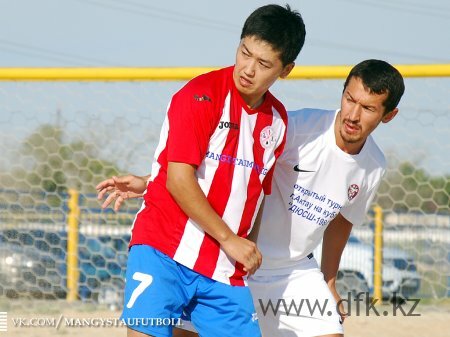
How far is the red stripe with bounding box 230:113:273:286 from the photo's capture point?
3631mm

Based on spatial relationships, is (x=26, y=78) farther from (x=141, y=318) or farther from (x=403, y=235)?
(x=141, y=318)

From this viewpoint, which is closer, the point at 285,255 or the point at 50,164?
the point at 285,255

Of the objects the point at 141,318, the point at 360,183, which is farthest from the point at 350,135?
the point at 141,318

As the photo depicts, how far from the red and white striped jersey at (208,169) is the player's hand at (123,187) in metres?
0.32

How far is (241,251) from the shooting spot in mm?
3494

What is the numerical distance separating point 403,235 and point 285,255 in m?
2.92

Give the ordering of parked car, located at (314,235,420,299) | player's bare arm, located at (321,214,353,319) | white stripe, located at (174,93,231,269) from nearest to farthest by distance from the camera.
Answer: white stripe, located at (174,93,231,269) < player's bare arm, located at (321,214,353,319) < parked car, located at (314,235,420,299)

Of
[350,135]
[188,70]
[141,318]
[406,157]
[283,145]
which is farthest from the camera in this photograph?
[406,157]

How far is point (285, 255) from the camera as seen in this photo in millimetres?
4320

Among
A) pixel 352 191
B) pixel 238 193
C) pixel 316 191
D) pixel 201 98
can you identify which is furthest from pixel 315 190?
pixel 201 98

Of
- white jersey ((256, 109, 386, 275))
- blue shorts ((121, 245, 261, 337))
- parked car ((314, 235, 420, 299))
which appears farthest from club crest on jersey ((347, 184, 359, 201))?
parked car ((314, 235, 420, 299))

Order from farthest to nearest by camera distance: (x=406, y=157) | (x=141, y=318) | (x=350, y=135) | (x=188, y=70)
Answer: (x=406, y=157), (x=188, y=70), (x=350, y=135), (x=141, y=318)

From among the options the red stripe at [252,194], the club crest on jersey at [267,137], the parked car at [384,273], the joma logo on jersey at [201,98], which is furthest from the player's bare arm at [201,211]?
the parked car at [384,273]

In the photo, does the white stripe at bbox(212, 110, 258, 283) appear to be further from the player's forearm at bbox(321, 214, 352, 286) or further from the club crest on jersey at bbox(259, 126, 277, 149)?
the player's forearm at bbox(321, 214, 352, 286)
